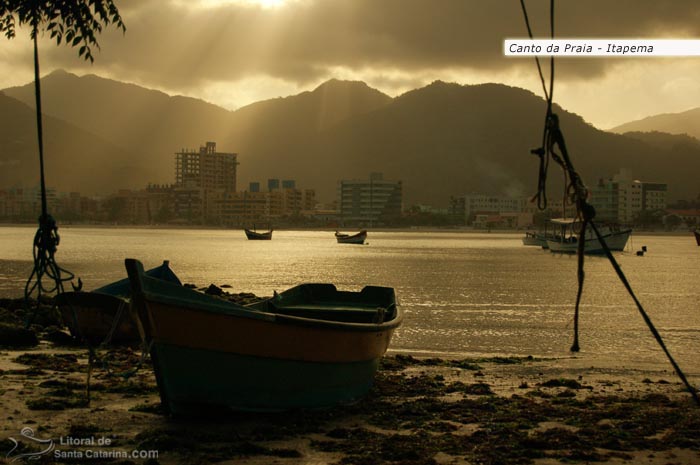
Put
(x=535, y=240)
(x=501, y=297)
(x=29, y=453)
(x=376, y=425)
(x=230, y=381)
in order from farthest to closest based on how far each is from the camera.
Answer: (x=535, y=240), (x=501, y=297), (x=376, y=425), (x=230, y=381), (x=29, y=453)

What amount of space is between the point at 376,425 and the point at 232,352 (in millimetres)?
2616

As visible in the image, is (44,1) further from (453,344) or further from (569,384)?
(453,344)

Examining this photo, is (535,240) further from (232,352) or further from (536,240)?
(232,352)

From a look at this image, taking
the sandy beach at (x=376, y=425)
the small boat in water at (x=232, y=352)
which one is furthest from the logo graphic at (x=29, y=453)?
the small boat in water at (x=232, y=352)

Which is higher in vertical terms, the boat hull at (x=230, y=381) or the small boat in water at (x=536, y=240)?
the boat hull at (x=230, y=381)

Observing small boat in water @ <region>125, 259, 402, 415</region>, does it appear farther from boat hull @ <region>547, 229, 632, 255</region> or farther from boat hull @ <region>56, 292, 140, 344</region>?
boat hull @ <region>547, 229, 632, 255</region>

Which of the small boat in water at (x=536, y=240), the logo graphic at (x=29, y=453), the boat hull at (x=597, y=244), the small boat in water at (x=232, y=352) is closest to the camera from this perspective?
the logo graphic at (x=29, y=453)

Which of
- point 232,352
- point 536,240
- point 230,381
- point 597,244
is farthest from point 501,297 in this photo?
point 536,240

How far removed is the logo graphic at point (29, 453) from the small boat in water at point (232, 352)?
1.72 m

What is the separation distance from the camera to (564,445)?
10648mm

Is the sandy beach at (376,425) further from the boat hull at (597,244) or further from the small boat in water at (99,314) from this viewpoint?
the boat hull at (597,244)

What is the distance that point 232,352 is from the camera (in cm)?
1079

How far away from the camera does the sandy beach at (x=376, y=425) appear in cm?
993

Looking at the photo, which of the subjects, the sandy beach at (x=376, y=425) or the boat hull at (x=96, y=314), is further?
the boat hull at (x=96, y=314)
